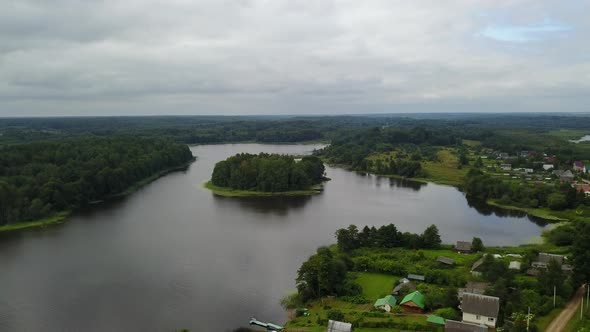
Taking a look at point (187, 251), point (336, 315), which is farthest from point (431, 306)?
point (187, 251)

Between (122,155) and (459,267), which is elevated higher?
(122,155)

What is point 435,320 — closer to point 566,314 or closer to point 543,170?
point 566,314

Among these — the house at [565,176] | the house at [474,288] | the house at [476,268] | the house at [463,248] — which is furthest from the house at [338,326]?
the house at [565,176]

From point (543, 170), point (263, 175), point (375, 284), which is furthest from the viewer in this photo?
point (543, 170)

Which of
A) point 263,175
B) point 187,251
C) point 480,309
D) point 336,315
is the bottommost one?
point 187,251

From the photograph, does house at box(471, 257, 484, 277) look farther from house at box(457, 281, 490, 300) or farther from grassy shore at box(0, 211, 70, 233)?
grassy shore at box(0, 211, 70, 233)

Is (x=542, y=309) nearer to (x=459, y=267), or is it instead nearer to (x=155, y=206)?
(x=459, y=267)

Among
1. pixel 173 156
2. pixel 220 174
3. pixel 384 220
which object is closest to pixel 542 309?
pixel 384 220
